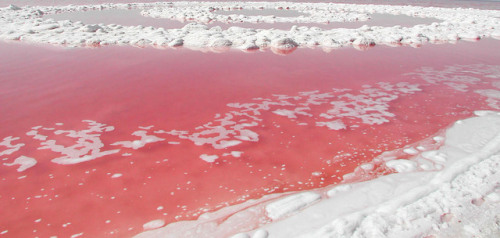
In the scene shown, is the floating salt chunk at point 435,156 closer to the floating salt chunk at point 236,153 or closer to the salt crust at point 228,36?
the floating salt chunk at point 236,153

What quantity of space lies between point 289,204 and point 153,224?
1.07 m

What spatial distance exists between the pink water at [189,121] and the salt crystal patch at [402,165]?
18 cm

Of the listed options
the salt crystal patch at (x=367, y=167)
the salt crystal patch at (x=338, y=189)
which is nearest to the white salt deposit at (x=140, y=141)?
the salt crystal patch at (x=338, y=189)

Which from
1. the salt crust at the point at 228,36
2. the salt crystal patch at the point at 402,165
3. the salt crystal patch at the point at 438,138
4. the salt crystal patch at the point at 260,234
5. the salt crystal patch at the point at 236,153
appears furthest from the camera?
the salt crust at the point at 228,36

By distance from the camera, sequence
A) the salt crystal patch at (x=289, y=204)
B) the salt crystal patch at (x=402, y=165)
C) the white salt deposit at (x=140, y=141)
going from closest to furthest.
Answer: the salt crystal patch at (x=289, y=204) → the salt crystal patch at (x=402, y=165) → the white salt deposit at (x=140, y=141)

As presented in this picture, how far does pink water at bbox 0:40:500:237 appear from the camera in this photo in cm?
248

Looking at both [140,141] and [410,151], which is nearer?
[410,151]

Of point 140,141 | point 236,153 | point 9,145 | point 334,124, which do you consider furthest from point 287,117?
point 9,145

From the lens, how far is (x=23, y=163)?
2969mm

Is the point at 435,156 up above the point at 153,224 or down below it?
above

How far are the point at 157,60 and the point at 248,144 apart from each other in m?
3.98

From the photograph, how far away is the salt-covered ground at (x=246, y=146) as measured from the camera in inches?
89.7

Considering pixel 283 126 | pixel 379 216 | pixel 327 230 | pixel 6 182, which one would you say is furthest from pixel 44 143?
pixel 379 216

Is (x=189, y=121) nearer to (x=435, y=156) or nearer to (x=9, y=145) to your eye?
(x=9, y=145)
